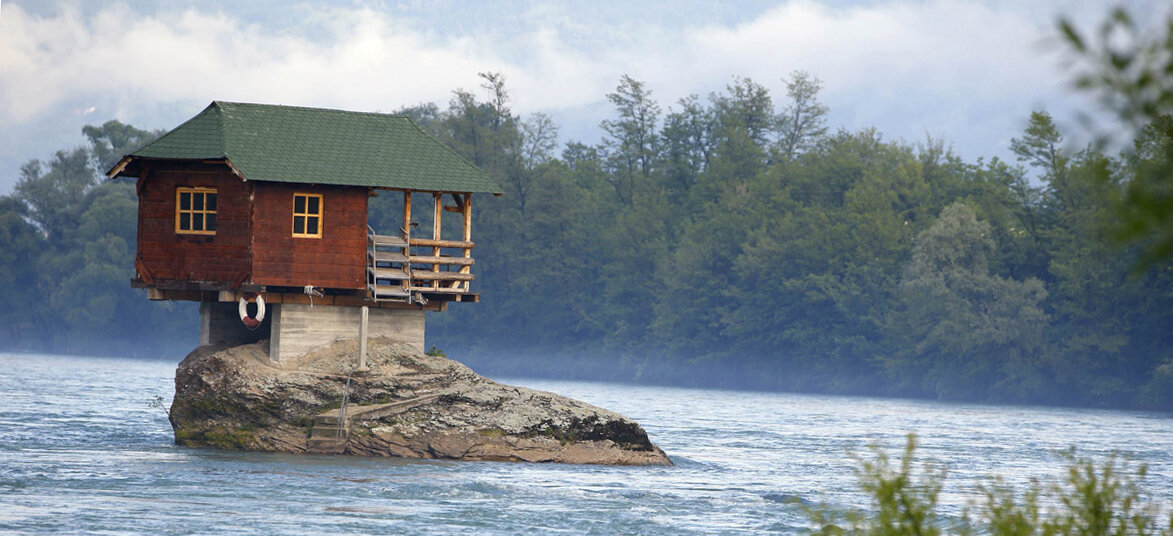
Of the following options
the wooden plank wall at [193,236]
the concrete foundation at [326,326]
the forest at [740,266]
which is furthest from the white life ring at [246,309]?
the forest at [740,266]

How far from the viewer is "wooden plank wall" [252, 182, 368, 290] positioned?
2973cm

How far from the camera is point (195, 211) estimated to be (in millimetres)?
30312

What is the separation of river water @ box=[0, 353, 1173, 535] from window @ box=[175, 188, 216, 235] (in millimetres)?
4766

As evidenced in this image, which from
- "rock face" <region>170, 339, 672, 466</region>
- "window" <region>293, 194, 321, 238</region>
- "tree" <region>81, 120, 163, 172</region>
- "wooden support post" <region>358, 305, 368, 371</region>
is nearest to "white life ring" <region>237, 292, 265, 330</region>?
"rock face" <region>170, 339, 672, 466</region>

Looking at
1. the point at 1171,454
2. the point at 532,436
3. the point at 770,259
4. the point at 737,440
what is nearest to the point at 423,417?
the point at 532,436

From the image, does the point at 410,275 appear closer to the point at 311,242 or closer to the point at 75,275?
the point at 311,242

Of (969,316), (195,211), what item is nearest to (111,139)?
(969,316)

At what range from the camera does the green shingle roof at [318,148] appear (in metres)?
30.0

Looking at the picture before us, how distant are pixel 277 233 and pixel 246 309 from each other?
1766 mm

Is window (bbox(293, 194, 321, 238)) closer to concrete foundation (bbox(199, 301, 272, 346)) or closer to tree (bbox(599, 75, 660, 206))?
concrete foundation (bbox(199, 301, 272, 346))

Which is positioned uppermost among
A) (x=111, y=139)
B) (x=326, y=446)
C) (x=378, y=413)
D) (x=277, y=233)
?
(x=111, y=139)

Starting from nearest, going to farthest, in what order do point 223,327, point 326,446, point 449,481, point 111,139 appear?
point 449,481 < point 326,446 < point 223,327 < point 111,139

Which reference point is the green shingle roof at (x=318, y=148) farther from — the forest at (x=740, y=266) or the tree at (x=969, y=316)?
the tree at (x=969, y=316)

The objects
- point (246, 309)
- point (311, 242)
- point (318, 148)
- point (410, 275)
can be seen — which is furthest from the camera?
point (318, 148)
